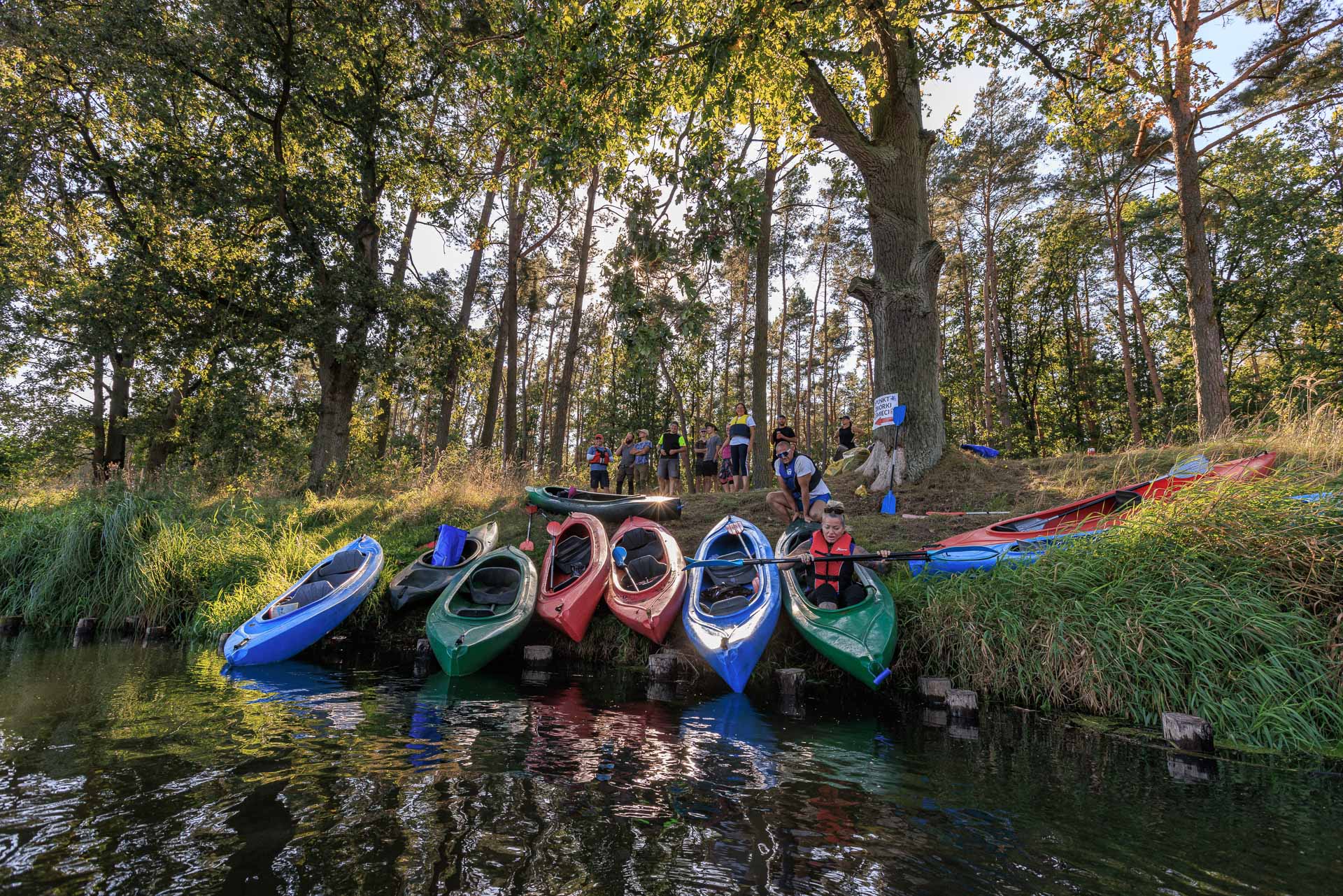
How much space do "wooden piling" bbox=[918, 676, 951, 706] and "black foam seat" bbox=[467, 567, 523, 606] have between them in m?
4.37

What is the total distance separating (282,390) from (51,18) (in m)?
7.56

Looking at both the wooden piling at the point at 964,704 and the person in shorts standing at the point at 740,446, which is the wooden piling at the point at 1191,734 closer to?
the wooden piling at the point at 964,704

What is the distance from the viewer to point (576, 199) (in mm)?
17391

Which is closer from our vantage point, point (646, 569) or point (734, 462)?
point (646, 569)

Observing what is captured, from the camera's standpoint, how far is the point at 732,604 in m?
6.09

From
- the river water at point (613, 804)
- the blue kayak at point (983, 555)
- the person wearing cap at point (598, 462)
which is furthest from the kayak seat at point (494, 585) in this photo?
the person wearing cap at point (598, 462)

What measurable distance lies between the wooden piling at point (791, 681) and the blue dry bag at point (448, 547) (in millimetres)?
4682

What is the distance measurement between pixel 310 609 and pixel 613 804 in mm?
5000

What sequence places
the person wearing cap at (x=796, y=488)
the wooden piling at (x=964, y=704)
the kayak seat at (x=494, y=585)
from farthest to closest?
the person wearing cap at (x=796, y=488) < the kayak seat at (x=494, y=585) < the wooden piling at (x=964, y=704)

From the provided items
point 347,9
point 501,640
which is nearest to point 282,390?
point 347,9

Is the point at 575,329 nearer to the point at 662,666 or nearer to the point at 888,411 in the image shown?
the point at 888,411

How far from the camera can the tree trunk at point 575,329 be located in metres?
15.7

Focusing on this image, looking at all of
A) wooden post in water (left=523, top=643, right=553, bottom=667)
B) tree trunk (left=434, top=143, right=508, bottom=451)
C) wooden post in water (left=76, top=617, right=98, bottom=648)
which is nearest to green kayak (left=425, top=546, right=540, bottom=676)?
wooden post in water (left=523, top=643, right=553, bottom=667)

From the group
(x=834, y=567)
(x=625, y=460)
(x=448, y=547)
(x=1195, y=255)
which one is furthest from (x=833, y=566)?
(x=1195, y=255)
